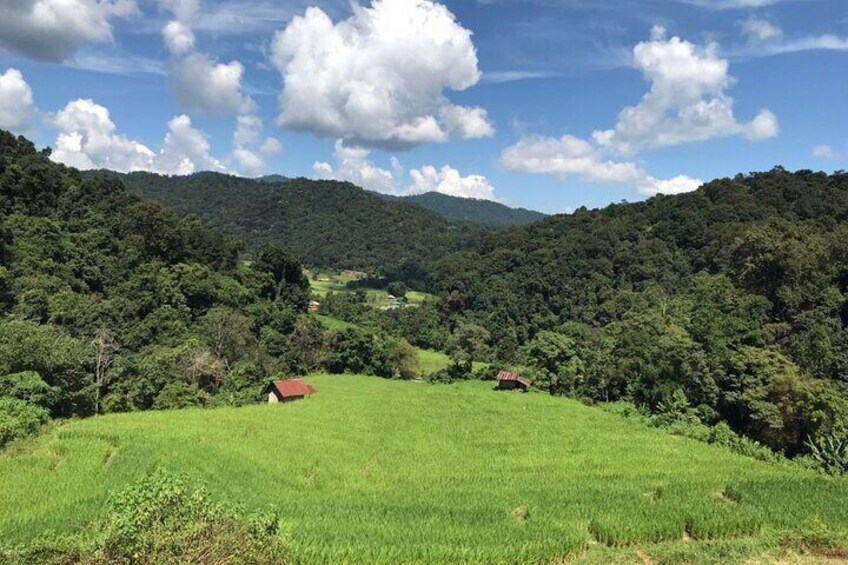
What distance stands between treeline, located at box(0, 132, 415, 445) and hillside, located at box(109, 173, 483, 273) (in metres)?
84.0

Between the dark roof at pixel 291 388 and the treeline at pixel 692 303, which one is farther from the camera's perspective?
the dark roof at pixel 291 388

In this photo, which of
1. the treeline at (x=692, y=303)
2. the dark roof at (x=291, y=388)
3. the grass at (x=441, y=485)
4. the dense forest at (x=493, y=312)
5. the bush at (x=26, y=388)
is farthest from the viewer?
the dark roof at (x=291, y=388)

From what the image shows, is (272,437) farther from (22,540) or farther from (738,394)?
(738,394)

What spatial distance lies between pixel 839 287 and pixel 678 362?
20170mm

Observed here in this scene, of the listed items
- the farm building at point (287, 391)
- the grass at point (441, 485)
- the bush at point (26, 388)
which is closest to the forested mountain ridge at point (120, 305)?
the bush at point (26, 388)

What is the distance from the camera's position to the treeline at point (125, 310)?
31.6m

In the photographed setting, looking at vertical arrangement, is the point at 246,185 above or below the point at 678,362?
above

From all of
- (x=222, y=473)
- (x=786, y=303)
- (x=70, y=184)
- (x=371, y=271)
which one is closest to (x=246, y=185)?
(x=371, y=271)

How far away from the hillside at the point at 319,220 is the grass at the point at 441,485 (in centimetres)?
12487

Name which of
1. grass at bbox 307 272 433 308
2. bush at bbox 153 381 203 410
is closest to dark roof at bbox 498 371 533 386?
bush at bbox 153 381 203 410

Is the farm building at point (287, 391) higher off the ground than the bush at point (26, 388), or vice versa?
the bush at point (26, 388)

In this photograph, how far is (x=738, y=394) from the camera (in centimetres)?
3475

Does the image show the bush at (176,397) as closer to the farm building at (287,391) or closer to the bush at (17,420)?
the farm building at (287,391)

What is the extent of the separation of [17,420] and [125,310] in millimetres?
29461
